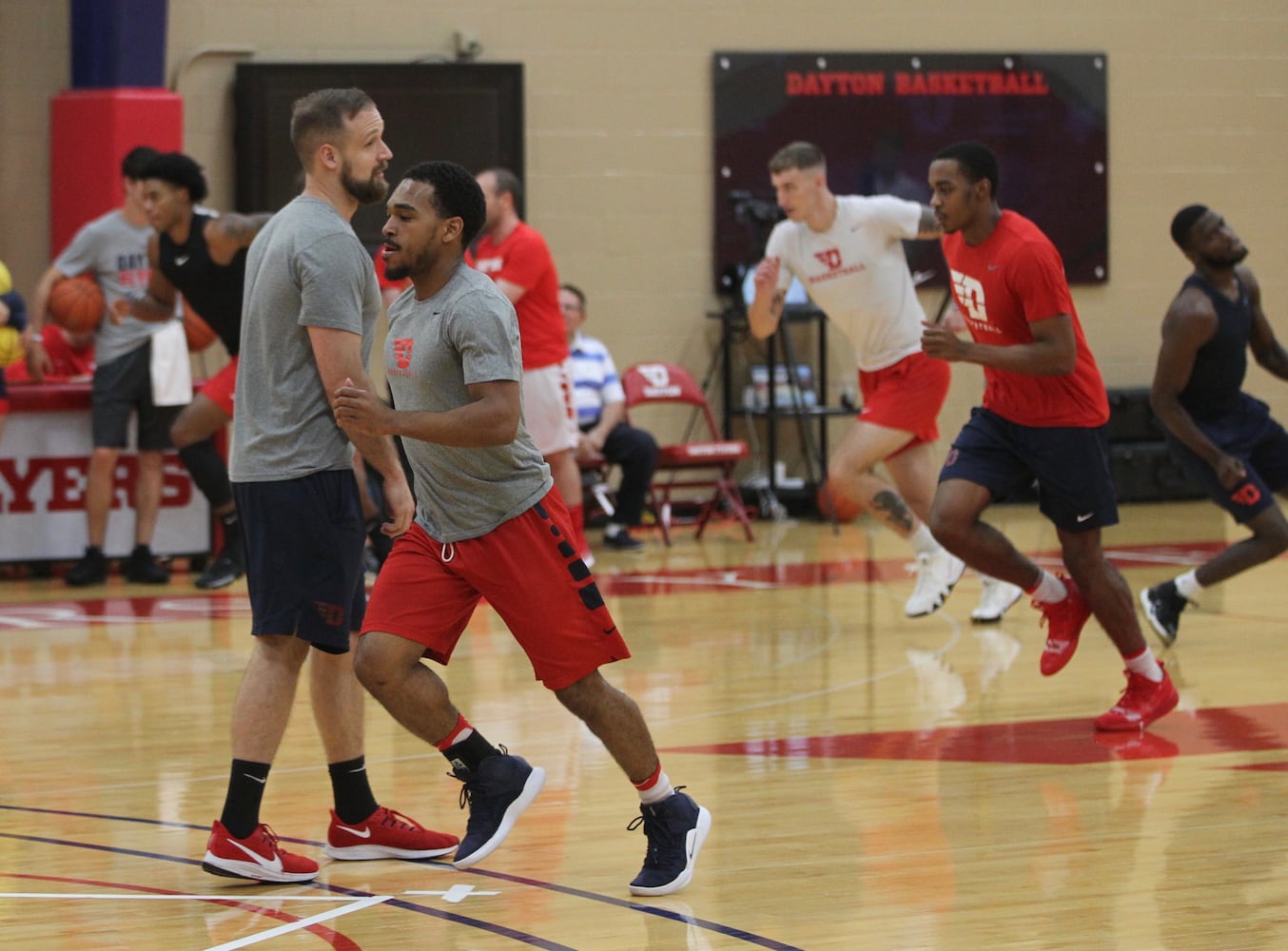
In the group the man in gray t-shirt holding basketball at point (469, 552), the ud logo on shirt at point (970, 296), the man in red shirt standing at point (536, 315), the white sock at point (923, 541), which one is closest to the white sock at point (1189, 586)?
the white sock at point (923, 541)

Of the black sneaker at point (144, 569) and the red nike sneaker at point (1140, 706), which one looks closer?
the red nike sneaker at point (1140, 706)

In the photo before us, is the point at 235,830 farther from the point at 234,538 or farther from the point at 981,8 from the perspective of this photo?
the point at 981,8

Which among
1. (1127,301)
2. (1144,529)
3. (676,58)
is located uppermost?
(676,58)

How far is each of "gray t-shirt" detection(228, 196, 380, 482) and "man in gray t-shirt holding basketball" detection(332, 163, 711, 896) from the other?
0.14m

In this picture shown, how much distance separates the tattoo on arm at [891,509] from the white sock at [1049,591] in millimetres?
1692

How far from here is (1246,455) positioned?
6.59 metres

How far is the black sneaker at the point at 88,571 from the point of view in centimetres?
880

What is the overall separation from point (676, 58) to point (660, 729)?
22.9 ft

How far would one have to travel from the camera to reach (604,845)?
4.15 m

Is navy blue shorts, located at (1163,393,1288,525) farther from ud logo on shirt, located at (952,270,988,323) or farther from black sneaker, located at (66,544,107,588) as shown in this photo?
black sneaker, located at (66,544,107,588)

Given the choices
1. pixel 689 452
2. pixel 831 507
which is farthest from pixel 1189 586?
pixel 831 507

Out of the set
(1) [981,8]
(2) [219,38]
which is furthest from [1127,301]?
(2) [219,38]

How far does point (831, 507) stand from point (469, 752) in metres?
7.15

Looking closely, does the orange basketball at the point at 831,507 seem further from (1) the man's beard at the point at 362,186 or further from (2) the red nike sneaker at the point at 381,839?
(1) the man's beard at the point at 362,186
